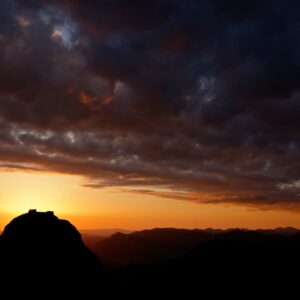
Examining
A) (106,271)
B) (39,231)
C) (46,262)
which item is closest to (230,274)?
(106,271)

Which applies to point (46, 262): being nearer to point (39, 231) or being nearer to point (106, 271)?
point (39, 231)

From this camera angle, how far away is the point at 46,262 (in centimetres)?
9044

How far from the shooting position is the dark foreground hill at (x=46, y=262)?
275 ft

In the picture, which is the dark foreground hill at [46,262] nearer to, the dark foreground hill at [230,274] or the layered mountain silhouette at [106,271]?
the layered mountain silhouette at [106,271]

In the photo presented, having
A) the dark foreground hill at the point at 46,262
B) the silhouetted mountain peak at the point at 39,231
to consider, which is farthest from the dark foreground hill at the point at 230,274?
the silhouetted mountain peak at the point at 39,231

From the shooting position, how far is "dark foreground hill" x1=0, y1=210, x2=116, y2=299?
8375 centimetres

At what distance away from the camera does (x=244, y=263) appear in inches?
5453

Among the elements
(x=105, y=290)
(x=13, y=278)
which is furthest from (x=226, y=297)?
(x=13, y=278)

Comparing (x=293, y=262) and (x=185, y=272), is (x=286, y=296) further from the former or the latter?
(x=185, y=272)

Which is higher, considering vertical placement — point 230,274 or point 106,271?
point 106,271

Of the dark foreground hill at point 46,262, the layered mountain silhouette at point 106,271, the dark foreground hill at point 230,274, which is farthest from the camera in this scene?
the dark foreground hill at point 230,274

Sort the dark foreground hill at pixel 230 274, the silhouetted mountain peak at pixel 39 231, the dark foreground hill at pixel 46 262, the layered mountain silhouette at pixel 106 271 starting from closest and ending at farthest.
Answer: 1. the dark foreground hill at pixel 46 262
2. the layered mountain silhouette at pixel 106 271
3. the silhouetted mountain peak at pixel 39 231
4. the dark foreground hill at pixel 230 274

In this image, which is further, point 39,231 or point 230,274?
point 230,274

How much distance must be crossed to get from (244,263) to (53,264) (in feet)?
241
